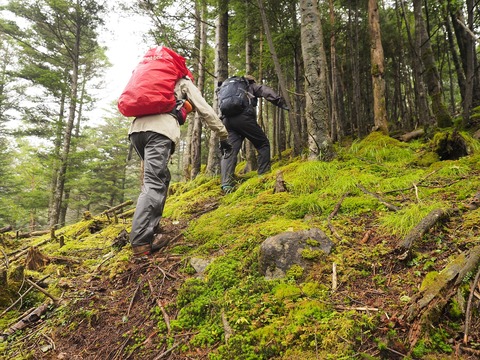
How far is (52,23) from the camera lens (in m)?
14.4

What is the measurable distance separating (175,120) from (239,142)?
6.78 ft

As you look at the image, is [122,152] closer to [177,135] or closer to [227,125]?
[227,125]

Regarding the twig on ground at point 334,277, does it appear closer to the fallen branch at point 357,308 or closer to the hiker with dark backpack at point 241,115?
the fallen branch at point 357,308

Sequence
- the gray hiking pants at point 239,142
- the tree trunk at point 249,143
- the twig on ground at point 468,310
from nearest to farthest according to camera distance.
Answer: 1. the twig on ground at point 468,310
2. the gray hiking pants at point 239,142
3. the tree trunk at point 249,143

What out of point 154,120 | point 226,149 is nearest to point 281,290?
point 154,120

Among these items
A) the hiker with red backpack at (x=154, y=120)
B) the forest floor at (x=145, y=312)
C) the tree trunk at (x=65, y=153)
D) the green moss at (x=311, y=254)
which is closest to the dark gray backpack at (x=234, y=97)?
the hiker with red backpack at (x=154, y=120)

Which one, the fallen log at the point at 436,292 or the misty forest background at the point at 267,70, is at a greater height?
the misty forest background at the point at 267,70

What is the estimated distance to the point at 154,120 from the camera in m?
3.16

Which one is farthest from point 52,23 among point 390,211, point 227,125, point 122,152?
point 390,211

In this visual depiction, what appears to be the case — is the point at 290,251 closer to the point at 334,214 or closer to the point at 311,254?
the point at 311,254

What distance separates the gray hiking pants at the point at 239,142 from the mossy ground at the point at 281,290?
1.61m

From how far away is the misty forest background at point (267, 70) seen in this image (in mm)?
5273

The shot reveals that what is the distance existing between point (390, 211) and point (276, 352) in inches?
74.8

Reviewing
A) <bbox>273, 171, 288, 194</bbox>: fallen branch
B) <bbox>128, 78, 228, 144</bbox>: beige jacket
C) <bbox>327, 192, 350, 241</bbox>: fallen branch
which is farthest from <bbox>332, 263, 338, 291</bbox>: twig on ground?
<bbox>128, 78, 228, 144</bbox>: beige jacket
